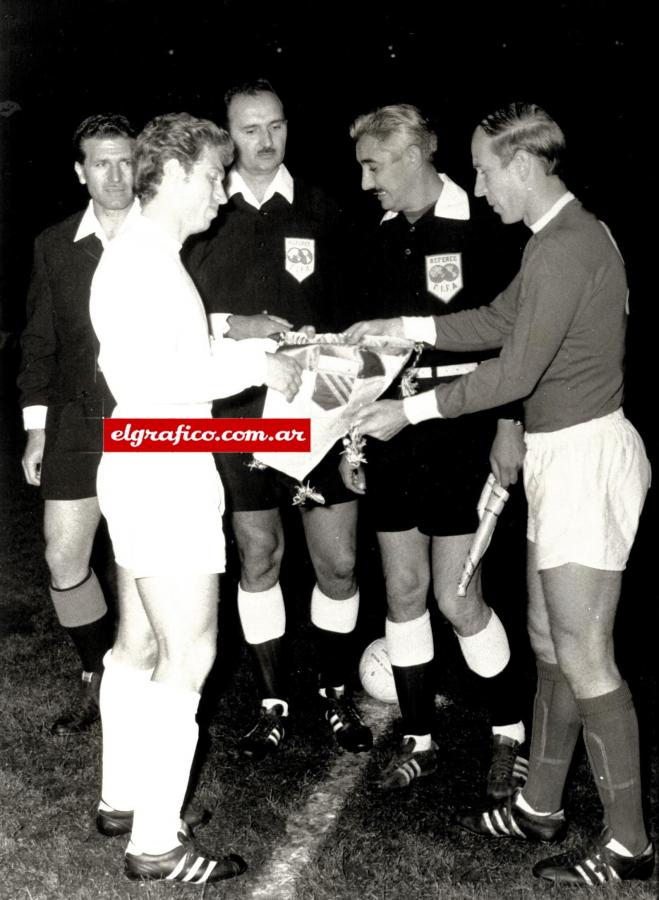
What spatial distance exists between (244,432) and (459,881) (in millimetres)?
1370

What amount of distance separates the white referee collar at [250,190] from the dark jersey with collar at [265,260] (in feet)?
0.04

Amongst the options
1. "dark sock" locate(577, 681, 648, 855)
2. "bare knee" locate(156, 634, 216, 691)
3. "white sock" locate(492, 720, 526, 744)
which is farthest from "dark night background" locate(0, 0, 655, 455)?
"dark sock" locate(577, 681, 648, 855)

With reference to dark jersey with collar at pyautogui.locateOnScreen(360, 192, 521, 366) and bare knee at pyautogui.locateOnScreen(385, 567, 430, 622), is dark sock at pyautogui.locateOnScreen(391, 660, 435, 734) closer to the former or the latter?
bare knee at pyautogui.locateOnScreen(385, 567, 430, 622)

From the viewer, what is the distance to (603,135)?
29.5ft

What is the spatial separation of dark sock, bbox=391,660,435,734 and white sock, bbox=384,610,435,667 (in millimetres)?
21

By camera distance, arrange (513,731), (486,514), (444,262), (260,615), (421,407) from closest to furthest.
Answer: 1. (421,407)
2. (486,514)
3. (444,262)
4. (513,731)
5. (260,615)

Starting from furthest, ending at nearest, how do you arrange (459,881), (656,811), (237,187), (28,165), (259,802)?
(28,165)
(237,187)
(259,802)
(656,811)
(459,881)

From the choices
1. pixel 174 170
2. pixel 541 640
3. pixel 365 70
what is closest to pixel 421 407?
pixel 541 640

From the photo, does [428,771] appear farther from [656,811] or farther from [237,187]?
[237,187]

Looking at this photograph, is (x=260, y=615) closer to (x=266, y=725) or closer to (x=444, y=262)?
(x=266, y=725)

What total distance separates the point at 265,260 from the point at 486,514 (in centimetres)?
126

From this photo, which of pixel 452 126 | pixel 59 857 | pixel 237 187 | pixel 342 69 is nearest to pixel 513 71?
pixel 452 126

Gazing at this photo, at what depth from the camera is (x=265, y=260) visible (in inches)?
135

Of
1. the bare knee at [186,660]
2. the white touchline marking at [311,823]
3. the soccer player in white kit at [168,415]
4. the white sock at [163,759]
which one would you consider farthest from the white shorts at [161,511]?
the white touchline marking at [311,823]
